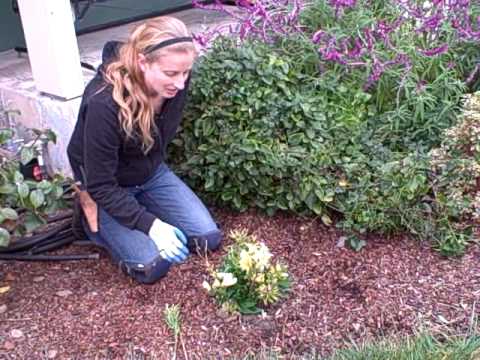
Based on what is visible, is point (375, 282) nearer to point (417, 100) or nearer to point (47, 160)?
point (417, 100)

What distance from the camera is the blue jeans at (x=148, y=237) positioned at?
282 cm

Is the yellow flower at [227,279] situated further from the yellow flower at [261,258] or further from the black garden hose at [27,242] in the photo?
the black garden hose at [27,242]

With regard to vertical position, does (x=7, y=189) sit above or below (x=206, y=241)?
above

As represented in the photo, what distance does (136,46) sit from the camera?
2.57 m

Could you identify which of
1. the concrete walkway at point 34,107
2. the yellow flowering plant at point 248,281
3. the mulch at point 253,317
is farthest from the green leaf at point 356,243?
the concrete walkway at point 34,107

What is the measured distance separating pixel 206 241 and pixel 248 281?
47 centimetres

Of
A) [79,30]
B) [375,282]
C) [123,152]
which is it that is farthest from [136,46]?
[79,30]

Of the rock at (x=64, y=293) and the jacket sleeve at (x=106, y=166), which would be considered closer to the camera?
the jacket sleeve at (x=106, y=166)

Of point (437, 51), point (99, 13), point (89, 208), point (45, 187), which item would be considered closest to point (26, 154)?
point (45, 187)

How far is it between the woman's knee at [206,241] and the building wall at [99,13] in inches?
112

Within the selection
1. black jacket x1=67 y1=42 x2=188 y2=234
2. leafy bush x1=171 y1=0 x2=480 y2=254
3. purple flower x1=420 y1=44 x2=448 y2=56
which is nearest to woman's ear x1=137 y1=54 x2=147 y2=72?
black jacket x1=67 y1=42 x2=188 y2=234

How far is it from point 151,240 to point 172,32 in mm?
866

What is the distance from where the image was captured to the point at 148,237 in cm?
289

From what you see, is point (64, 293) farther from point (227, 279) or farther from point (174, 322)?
point (227, 279)
